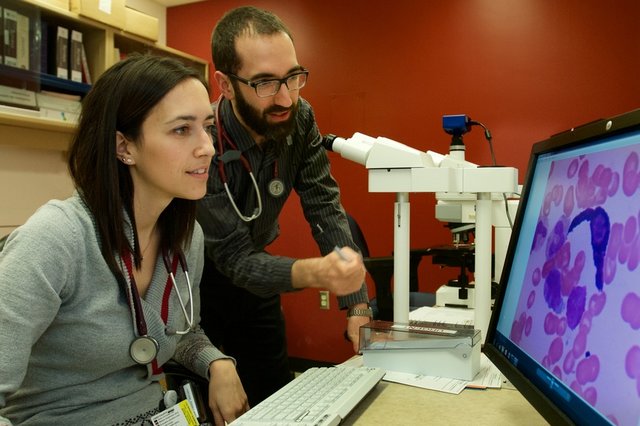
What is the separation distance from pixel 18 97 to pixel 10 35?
28 cm

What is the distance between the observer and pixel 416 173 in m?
1.14

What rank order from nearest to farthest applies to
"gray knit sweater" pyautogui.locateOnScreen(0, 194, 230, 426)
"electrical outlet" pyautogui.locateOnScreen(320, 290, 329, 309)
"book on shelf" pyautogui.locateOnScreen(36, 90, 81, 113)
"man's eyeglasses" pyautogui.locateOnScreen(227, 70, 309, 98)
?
"gray knit sweater" pyautogui.locateOnScreen(0, 194, 230, 426)
"man's eyeglasses" pyautogui.locateOnScreen(227, 70, 309, 98)
"book on shelf" pyautogui.locateOnScreen(36, 90, 81, 113)
"electrical outlet" pyautogui.locateOnScreen(320, 290, 329, 309)

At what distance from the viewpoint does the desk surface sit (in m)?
0.76

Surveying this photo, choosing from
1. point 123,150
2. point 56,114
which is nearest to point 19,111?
point 56,114

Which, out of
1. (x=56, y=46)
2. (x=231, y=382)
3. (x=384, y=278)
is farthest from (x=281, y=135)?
(x=56, y=46)

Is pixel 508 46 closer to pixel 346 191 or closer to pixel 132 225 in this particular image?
pixel 346 191

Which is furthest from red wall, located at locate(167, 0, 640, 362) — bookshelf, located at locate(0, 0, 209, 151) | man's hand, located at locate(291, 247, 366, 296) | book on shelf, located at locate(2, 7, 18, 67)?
man's hand, located at locate(291, 247, 366, 296)

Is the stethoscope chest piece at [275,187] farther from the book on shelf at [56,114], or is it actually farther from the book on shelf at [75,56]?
the book on shelf at [75,56]

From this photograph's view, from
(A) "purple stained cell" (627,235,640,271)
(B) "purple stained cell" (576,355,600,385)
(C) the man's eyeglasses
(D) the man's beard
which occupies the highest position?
(C) the man's eyeglasses

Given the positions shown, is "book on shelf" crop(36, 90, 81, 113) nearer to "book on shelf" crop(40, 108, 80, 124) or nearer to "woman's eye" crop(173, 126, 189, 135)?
"book on shelf" crop(40, 108, 80, 124)

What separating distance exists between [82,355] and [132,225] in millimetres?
258

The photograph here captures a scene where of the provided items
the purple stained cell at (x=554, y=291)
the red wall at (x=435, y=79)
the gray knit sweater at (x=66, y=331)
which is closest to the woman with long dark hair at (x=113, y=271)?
the gray knit sweater at (x=66, y=331)

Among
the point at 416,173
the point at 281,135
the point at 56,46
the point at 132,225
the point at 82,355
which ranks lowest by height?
the point at 82,355

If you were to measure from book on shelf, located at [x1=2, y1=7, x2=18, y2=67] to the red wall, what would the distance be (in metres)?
1.56
